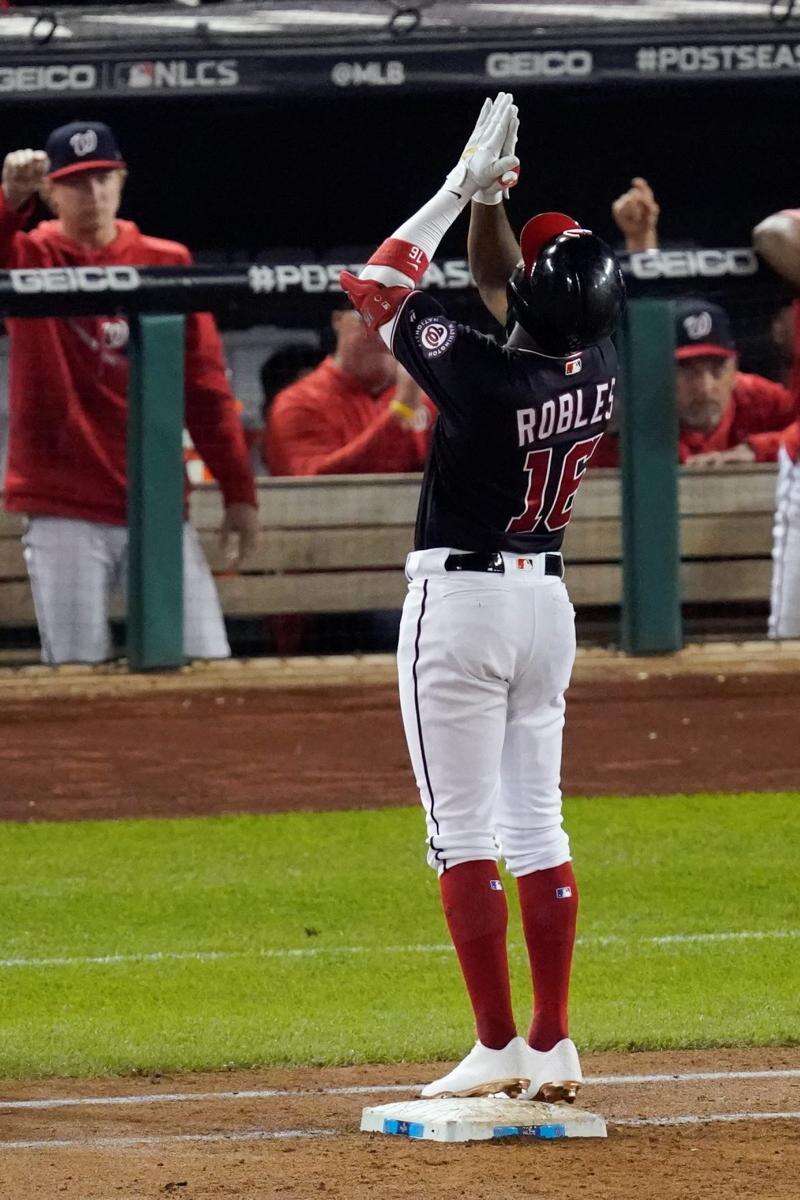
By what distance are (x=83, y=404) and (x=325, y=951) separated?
3070 mm

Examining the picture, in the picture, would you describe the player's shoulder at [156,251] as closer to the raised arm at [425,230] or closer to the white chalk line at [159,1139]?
the raised arm at [425,230]

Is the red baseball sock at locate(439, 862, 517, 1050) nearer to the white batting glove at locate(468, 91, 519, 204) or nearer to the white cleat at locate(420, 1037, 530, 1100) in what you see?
the white cleat at locate(420, 1037, 530, 1100)

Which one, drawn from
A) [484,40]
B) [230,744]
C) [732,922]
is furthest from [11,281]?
[732,922]

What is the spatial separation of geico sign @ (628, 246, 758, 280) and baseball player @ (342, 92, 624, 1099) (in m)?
4.28

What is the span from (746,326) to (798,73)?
5.72 ft

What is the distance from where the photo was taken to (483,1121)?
11.8ft

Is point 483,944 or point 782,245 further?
point 782,245

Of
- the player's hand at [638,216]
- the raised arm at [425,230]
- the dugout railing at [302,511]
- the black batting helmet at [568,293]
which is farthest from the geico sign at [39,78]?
the black batting helmet at [568,293]

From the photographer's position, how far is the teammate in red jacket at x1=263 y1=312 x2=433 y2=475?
26.3ft

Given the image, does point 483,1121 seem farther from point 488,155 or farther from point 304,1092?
point 488,155


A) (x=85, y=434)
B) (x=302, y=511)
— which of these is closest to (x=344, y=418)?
(x=302, y=511)

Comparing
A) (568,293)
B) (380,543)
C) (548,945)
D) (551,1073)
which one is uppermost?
(568,293)

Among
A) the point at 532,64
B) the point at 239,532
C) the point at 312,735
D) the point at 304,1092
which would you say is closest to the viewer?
the point at 304,1092

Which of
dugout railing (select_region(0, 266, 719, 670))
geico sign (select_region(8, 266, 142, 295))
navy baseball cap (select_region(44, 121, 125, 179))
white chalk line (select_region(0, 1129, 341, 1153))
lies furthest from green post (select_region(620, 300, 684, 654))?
white chalk line (select_region(0, 1129, 341, 1153))
